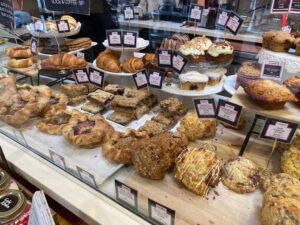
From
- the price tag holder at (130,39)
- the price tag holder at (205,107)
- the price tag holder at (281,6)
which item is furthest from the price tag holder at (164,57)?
the price tag holder at (281,6)

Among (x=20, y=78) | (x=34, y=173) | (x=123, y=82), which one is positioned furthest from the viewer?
(x=20, y=78)

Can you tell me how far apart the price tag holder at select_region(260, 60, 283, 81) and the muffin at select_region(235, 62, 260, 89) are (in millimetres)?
85

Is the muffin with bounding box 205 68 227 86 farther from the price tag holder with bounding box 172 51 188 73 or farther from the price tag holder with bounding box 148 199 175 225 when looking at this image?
the price tag holder with bounding box 148 199 175 225

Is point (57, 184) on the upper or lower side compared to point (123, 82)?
lower

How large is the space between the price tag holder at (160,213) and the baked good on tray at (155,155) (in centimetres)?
19

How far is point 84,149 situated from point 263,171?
2.96 feet

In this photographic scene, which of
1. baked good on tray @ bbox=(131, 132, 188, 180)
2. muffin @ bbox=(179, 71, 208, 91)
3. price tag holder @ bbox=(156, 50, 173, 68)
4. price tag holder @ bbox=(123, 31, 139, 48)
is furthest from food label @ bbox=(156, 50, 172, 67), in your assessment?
baked good on tray @ bbox=(131, 132, 188, 180)

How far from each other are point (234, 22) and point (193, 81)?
1.49 feet

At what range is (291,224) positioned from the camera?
2.52ft

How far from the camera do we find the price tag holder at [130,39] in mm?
1808

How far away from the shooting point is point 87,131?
132 cm

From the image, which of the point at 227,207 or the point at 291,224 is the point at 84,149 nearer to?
the point at 227,207

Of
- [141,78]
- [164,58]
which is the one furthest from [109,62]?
[164,58]

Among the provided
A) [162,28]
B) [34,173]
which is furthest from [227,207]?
[162,28]
